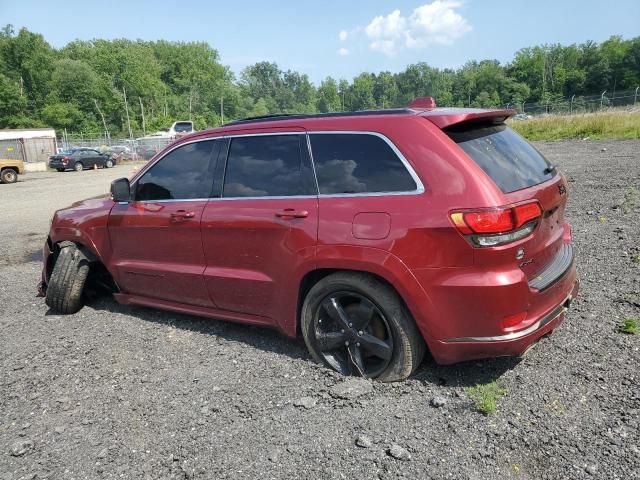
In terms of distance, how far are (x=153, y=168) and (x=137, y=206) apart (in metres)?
0.36

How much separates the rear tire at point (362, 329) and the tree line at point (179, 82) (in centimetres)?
8132

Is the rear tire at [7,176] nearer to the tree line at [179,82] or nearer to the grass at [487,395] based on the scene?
the grass at [487,395]

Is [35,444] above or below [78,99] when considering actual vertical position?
below

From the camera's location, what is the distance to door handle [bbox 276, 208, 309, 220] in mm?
3279

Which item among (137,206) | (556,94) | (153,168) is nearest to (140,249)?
(137,206)

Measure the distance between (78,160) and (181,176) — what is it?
31932 millimetres

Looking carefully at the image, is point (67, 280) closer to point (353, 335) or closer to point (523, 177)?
point (353, 335)

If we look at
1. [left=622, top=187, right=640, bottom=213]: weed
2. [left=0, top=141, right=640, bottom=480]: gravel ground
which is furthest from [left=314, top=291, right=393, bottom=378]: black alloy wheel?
[left=622, top=187, right=640, bottom=213]: weed

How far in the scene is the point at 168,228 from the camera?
4.06 m

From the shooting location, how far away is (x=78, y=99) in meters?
79.2

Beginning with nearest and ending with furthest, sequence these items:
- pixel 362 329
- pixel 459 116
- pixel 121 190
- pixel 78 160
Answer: pixel 459 116
pixel 362 329
pixel 121 190
pixel 78 160

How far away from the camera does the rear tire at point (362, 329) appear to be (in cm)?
305

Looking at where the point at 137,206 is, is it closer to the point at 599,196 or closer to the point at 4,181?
the point at 599,196

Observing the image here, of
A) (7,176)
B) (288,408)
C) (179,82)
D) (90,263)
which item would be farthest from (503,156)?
(179,82)
